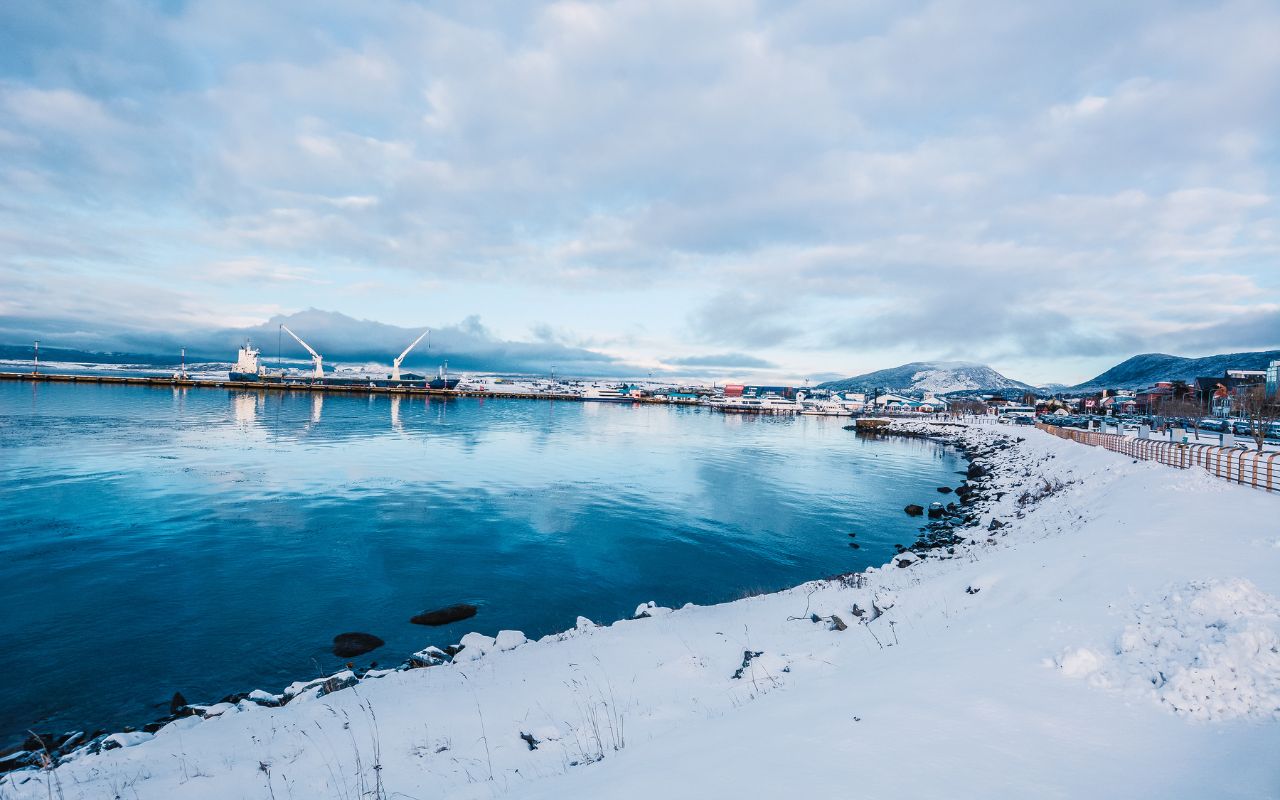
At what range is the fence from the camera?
66.0 feet

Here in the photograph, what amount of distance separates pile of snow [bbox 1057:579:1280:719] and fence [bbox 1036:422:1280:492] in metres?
16.3

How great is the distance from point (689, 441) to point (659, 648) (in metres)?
56.2

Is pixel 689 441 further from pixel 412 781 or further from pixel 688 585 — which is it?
pixel 412 781

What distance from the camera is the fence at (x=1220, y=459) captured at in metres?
20.1

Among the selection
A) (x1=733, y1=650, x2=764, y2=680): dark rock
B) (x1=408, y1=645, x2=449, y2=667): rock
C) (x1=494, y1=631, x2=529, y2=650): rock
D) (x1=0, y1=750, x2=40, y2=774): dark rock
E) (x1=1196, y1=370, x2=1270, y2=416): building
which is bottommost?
(x1=0, y1=750, x2=40, y2=774): dark rock

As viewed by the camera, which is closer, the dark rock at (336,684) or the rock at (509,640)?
the dark rock at (336,684)

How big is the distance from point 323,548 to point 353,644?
8.37m

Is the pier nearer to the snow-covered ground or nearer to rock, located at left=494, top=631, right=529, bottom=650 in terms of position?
rock, located at left=494, top=631, right=529, bottom=650

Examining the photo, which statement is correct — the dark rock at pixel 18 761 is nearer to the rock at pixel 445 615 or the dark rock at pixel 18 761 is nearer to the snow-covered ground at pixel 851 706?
the snow-covered ground at pixel 851 706

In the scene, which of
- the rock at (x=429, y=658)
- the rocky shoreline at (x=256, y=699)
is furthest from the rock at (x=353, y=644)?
the rock at (x=429, y=658)

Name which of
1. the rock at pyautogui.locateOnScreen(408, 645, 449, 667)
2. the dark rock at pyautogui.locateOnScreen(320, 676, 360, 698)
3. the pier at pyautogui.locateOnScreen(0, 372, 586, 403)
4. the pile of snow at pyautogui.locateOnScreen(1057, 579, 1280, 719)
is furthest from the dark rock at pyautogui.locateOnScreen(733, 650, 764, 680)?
the pier at pyautogui.locateOnScreen(0, 372, 586, 403)

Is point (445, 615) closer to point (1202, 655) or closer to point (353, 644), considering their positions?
point (353, 644)

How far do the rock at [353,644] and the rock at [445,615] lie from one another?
140cm

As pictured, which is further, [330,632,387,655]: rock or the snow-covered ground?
[330,632,387,655]: rock
